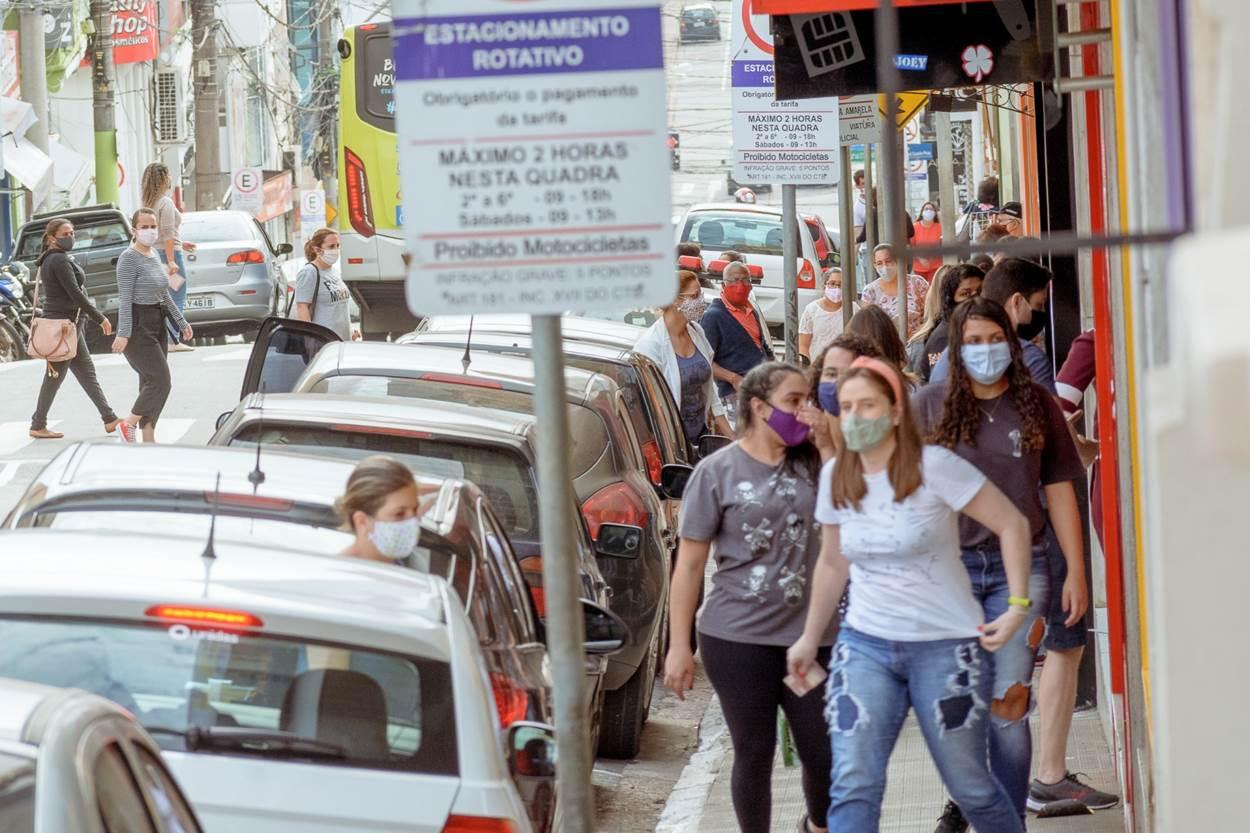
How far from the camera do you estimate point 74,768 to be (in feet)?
11.1

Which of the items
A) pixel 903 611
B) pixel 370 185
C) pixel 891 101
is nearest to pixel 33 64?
pixel 370 185

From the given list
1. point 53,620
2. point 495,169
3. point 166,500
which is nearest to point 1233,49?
point 495,169

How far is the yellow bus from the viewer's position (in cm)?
2662

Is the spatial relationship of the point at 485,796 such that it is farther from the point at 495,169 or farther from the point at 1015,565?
the point at 1015,565

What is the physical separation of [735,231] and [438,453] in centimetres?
2287

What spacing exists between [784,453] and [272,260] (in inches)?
981

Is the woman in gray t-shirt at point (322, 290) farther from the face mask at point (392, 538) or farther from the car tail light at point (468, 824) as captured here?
the car tail light at point (468, 824)

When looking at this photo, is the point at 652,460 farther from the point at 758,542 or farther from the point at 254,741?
the point at 254,741

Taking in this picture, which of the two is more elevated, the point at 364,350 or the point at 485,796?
the point at 364,350

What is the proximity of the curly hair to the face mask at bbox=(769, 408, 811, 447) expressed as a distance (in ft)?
1.34

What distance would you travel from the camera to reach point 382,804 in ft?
14.8

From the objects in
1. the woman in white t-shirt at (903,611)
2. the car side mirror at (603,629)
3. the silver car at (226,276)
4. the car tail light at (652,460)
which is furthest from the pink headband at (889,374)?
the silver car at (226,276)

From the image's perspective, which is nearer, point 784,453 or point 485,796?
point 485,796

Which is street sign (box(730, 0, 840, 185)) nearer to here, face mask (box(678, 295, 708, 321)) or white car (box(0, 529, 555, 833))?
face mask (box(678, 295, 708, 321))
